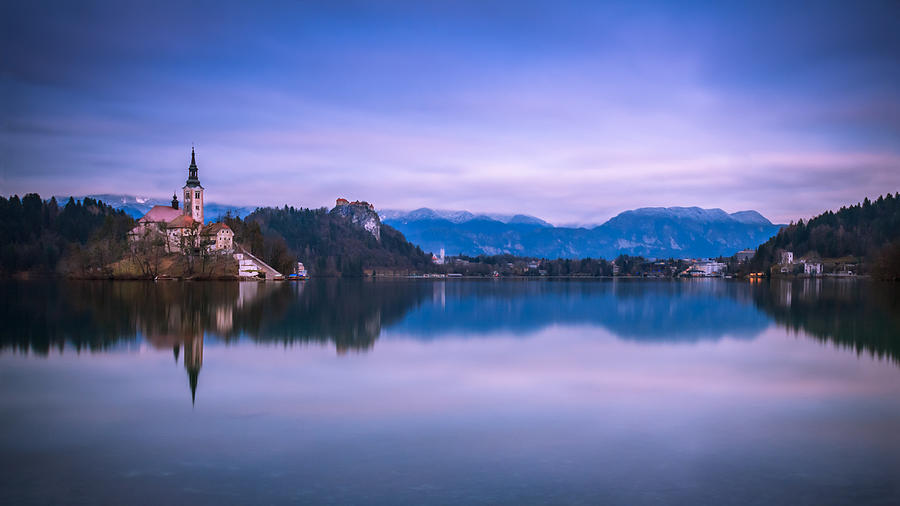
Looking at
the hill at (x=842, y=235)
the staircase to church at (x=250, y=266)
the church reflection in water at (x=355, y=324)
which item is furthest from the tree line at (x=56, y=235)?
the hill at (x=842, y=235)

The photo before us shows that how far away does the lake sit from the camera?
27.5 ft

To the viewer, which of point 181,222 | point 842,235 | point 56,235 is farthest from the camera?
point 842,235

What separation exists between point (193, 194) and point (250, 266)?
27.2 metres

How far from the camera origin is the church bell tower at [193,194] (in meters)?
123

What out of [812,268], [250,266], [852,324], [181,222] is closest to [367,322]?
[852,324]

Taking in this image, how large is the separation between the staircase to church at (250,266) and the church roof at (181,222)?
12.2 meters

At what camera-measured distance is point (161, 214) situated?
12488 cm

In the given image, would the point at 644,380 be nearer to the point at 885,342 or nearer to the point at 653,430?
the point at 653,430

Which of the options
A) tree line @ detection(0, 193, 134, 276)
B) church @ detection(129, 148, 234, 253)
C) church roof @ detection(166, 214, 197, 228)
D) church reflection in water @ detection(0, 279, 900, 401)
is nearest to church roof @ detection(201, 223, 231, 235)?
church @ detection(129, 148, 234, 253)

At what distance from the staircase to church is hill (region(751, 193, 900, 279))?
141567 mm

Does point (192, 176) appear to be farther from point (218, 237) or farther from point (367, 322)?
point (367, 322)

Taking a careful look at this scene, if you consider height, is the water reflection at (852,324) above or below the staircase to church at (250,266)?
below

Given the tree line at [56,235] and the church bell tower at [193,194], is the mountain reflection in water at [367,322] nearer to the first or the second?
the tree line at [56,235]

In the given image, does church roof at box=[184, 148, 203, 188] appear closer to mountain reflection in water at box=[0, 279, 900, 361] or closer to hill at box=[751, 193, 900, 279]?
mountain reflection in water at box=[0, 279, 900, 361]
